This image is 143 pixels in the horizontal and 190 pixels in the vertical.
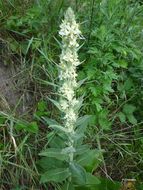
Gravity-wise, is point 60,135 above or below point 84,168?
above

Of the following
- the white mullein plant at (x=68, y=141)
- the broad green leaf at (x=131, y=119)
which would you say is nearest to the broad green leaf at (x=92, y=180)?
the white mullein plant at (x=68, y=141)

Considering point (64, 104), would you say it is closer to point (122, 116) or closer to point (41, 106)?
point (41, 106)

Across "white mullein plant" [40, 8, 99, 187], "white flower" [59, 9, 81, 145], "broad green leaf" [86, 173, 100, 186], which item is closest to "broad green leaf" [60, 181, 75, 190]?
"white mullein plant" [40, 8, 99, 187]

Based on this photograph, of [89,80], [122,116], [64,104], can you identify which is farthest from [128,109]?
[64,104]

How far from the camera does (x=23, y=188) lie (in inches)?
120

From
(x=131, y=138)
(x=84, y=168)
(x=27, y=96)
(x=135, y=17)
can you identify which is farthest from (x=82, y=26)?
(x=84, y=168)

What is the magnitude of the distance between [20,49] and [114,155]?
43.2 inches

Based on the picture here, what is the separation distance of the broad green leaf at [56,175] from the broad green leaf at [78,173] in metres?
0.04

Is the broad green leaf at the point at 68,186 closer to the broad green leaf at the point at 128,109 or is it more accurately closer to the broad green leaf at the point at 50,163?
the broad green leaf at the point at 50,163

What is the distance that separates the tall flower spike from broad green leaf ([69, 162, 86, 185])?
0.06 meters

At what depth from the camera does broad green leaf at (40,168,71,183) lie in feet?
9.35

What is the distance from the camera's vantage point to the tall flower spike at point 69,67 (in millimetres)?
2521

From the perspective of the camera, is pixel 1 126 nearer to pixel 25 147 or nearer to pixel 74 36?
pixel 25 147

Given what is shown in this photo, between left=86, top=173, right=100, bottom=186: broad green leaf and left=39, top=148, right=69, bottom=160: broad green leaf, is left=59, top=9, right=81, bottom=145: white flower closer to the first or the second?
left=39, top=148, right=69, bottom=160: broad green leaf
